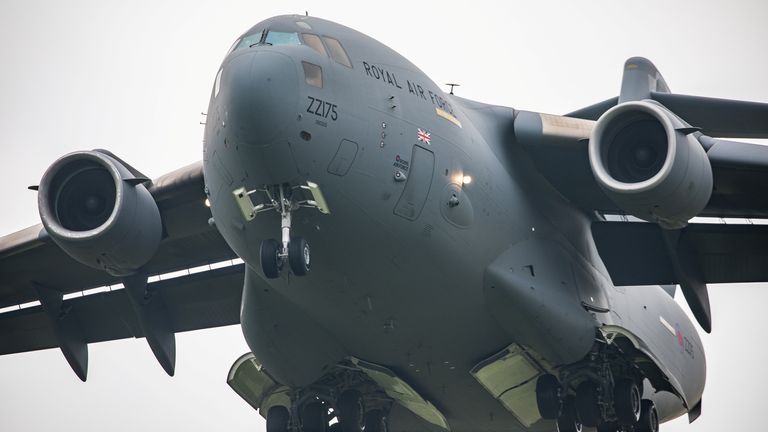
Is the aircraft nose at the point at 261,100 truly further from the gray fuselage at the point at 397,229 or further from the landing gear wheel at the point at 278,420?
the landing gear wheel at the point at 278,420

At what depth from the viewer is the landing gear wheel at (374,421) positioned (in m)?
13.4

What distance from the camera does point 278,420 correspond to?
13.3 metres

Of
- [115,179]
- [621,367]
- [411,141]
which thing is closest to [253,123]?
[411,141]

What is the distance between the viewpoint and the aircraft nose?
9594 mm

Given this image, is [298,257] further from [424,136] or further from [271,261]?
[424,136]

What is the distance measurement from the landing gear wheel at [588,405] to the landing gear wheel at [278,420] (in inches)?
127

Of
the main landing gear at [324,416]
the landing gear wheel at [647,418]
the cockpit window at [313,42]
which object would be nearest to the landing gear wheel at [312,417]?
the main landing gear at [324,416]

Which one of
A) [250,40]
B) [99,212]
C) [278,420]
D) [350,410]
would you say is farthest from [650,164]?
[99,212]

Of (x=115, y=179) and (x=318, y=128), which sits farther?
(x=115, y=179)

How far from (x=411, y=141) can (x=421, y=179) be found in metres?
0.35

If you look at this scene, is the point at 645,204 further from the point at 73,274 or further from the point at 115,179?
the point at 73,274

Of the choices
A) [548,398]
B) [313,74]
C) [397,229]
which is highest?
[313,74]

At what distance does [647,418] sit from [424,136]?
4.24m

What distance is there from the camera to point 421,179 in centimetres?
1062
